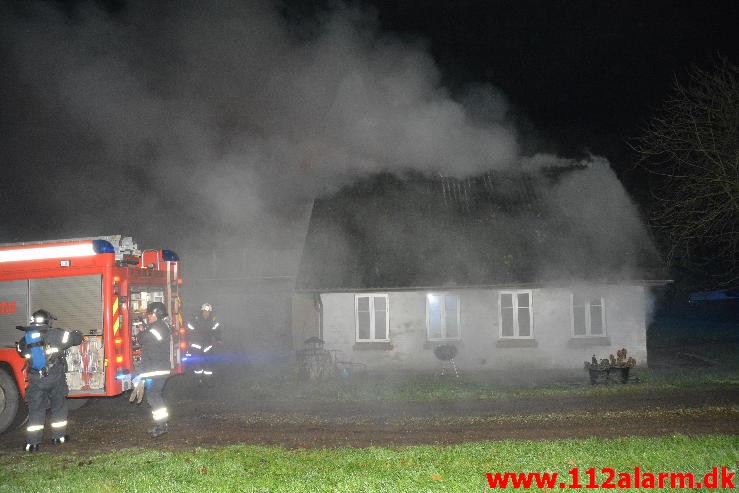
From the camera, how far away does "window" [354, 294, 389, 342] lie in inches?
607

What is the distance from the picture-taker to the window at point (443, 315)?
15344 mm

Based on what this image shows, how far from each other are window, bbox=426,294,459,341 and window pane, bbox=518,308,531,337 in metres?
1.72

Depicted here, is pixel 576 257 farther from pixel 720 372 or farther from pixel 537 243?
pixel 720 372

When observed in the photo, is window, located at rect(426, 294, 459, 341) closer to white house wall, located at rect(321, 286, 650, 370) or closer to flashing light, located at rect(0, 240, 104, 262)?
white house wall, located at rect(321, 286, 650, 370)

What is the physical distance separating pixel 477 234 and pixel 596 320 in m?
3.98

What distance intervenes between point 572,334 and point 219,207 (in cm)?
1026

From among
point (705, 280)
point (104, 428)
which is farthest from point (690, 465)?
point (705, 280)

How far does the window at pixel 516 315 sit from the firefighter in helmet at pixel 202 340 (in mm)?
7656

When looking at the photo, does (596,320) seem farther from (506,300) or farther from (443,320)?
(443,320)

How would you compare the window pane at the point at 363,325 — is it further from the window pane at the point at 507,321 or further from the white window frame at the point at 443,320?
the window pane at the point at 507,321

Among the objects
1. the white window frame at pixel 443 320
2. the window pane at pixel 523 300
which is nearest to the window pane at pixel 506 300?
the window pane at pixel 523 300

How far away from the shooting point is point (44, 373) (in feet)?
26.2

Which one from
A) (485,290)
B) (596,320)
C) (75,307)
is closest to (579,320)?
(596,320)

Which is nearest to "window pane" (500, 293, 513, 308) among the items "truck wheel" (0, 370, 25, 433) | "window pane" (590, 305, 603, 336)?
"window pane" (590, 305, 603, 336)
